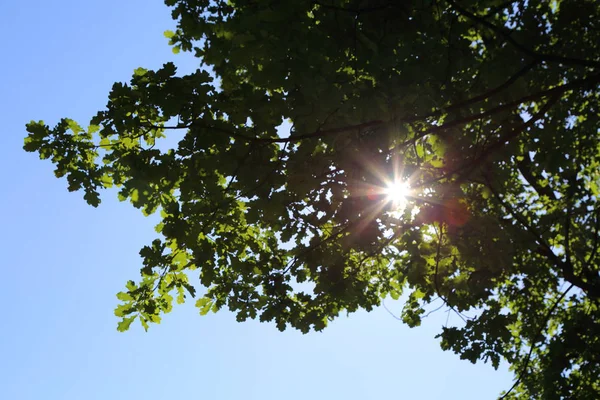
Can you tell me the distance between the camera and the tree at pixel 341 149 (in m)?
4.69

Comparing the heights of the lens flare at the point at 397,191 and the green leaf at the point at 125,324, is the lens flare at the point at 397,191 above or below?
above

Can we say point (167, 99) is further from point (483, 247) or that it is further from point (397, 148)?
point (483, 247)

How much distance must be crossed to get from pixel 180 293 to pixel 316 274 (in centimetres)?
226

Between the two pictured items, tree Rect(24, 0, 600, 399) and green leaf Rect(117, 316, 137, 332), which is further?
green leaf Rect(117, 316, 137, 332)

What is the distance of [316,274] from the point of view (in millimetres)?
7633

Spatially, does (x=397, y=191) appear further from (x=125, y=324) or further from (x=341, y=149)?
(x=125, y=324)

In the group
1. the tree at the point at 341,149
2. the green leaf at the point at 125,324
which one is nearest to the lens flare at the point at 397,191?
the tree at the point at 341,149

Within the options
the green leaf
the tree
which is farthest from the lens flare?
the green leaf

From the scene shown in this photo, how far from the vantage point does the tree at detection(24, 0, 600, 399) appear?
4.69m

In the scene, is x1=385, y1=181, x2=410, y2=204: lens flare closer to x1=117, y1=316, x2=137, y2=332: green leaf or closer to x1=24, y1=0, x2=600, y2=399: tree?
x1=24, y1=0, x2=600, y2=399: tree

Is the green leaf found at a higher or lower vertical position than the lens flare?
lower

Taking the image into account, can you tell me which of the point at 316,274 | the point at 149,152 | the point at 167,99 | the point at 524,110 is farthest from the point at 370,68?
the point at 524,110

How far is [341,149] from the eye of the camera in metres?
5.88

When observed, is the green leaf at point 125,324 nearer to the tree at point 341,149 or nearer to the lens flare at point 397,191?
the tree at point 341,149
